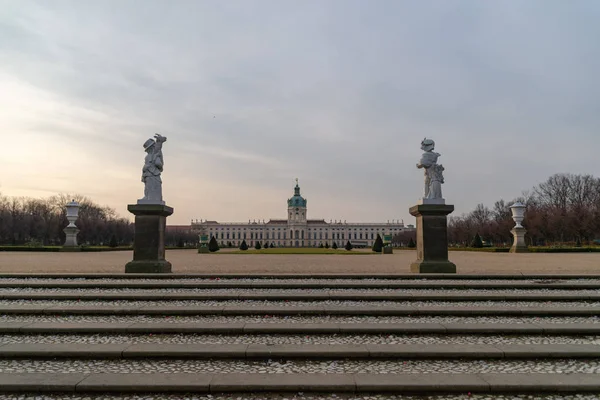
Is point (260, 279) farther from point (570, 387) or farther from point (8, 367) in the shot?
point (570, 387)

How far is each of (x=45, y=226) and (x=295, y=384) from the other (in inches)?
3040

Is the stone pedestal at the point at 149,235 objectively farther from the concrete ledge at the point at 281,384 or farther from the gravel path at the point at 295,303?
the concrete ledge at the point at 281,384

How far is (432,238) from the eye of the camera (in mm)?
13195

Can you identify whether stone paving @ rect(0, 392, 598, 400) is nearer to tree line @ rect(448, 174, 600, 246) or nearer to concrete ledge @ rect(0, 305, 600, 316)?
concrete ledge @ rect(0, 305, 600, 316)

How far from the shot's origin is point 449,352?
6.30m

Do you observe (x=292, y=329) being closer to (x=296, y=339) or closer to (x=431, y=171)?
(x=296, y=339)

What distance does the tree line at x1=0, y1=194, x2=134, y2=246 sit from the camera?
66875 mm

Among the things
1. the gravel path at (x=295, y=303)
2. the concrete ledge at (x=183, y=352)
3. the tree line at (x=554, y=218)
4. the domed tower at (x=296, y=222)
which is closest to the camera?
the concrete ledge at (x=183, y=352)

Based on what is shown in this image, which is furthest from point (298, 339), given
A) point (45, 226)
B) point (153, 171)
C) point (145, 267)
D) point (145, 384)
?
point (45, 226)

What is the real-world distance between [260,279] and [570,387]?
7.88 metres

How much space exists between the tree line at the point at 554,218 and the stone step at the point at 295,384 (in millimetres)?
50656

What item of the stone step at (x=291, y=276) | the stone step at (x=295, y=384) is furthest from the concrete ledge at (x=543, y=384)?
the stone step at (x=291, y=276)

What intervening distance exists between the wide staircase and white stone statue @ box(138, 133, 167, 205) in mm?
3410

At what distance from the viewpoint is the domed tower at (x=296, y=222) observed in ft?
477
